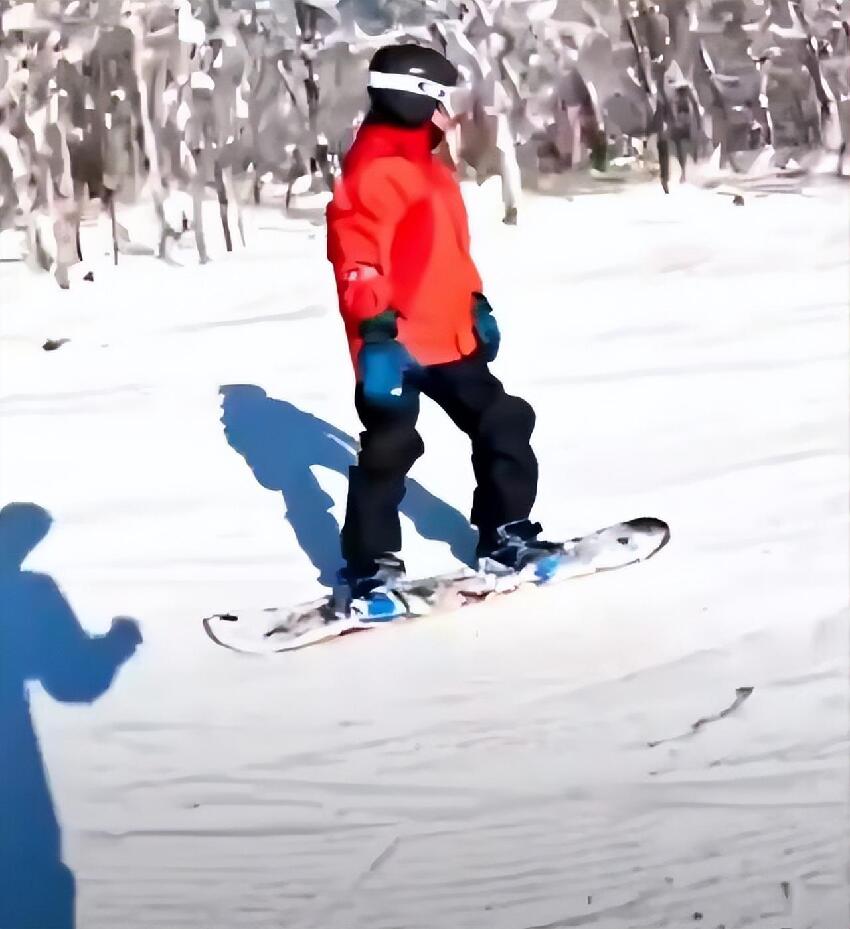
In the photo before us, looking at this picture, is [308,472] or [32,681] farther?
[308,472]

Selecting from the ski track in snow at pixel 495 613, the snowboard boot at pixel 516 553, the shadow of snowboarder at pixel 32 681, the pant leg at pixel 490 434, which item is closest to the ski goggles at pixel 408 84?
the ski track in snow at pixel 495 613

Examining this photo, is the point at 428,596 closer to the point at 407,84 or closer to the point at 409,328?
the point at 409,328

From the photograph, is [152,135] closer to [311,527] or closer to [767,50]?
[311,527]

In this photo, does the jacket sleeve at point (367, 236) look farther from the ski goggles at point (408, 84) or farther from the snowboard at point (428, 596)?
the snowboard at point (428, 596)

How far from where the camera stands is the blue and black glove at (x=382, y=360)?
0.92 meters

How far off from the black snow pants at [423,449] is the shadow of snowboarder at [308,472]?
0.02 metres

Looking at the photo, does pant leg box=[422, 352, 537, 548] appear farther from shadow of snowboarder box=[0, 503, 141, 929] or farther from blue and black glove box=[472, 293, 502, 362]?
shadow of snowboarder box=[0, 503, 141, 929]

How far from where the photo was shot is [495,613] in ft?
3.23

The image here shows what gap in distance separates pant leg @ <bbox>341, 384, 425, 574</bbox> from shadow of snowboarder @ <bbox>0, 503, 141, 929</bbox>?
0.23m

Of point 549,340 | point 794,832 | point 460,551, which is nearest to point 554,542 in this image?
point 460,551

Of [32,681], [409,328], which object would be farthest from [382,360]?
[32,681]

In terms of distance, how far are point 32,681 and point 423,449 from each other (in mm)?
427

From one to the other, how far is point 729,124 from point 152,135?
0.71 meters

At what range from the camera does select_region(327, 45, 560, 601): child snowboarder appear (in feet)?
3.01
